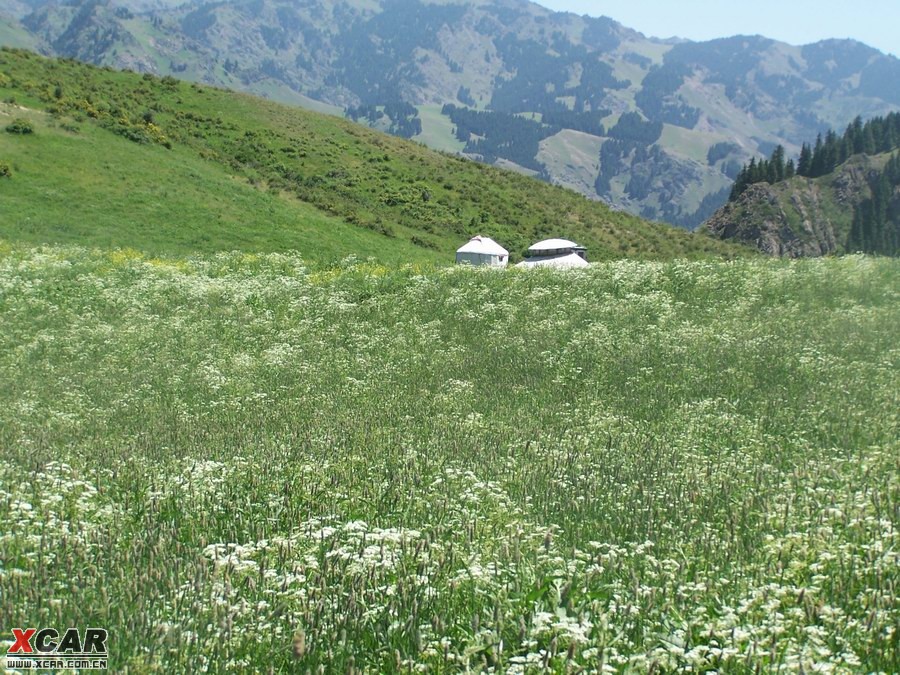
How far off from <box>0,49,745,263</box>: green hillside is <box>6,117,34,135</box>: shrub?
17.6 inches

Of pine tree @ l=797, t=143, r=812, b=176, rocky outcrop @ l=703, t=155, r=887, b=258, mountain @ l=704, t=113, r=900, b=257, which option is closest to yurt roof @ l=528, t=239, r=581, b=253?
rocky outcrop @ l=703, t=155, r=887, b=258

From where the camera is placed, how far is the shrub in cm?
5094

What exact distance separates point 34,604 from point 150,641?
1152 mm

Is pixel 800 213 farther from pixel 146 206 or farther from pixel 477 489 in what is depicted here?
pixel 477 489

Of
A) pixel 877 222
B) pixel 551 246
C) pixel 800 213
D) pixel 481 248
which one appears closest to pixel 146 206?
pixel 481 248

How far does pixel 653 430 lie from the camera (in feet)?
34.3

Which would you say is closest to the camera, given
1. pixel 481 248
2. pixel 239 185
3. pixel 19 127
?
pixel 19 127

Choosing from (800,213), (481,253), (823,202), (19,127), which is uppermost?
(823,202)

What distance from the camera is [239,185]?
2167 inches

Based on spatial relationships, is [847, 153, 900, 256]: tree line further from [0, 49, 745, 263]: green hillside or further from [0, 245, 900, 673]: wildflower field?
[0, 245, 900, 673]: wildflower field

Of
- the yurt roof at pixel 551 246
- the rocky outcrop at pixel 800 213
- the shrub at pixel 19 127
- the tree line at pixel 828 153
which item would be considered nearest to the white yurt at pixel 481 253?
the yurt roof at pixel 551 246

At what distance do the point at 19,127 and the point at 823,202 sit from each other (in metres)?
167

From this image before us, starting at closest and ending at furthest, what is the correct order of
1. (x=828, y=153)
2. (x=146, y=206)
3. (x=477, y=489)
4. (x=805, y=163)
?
1. (x=477, y=489)
2. (x=146, y=206)
3. (x=828, y=153)
4. (x=805, y=163)

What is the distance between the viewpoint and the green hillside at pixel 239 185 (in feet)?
143
